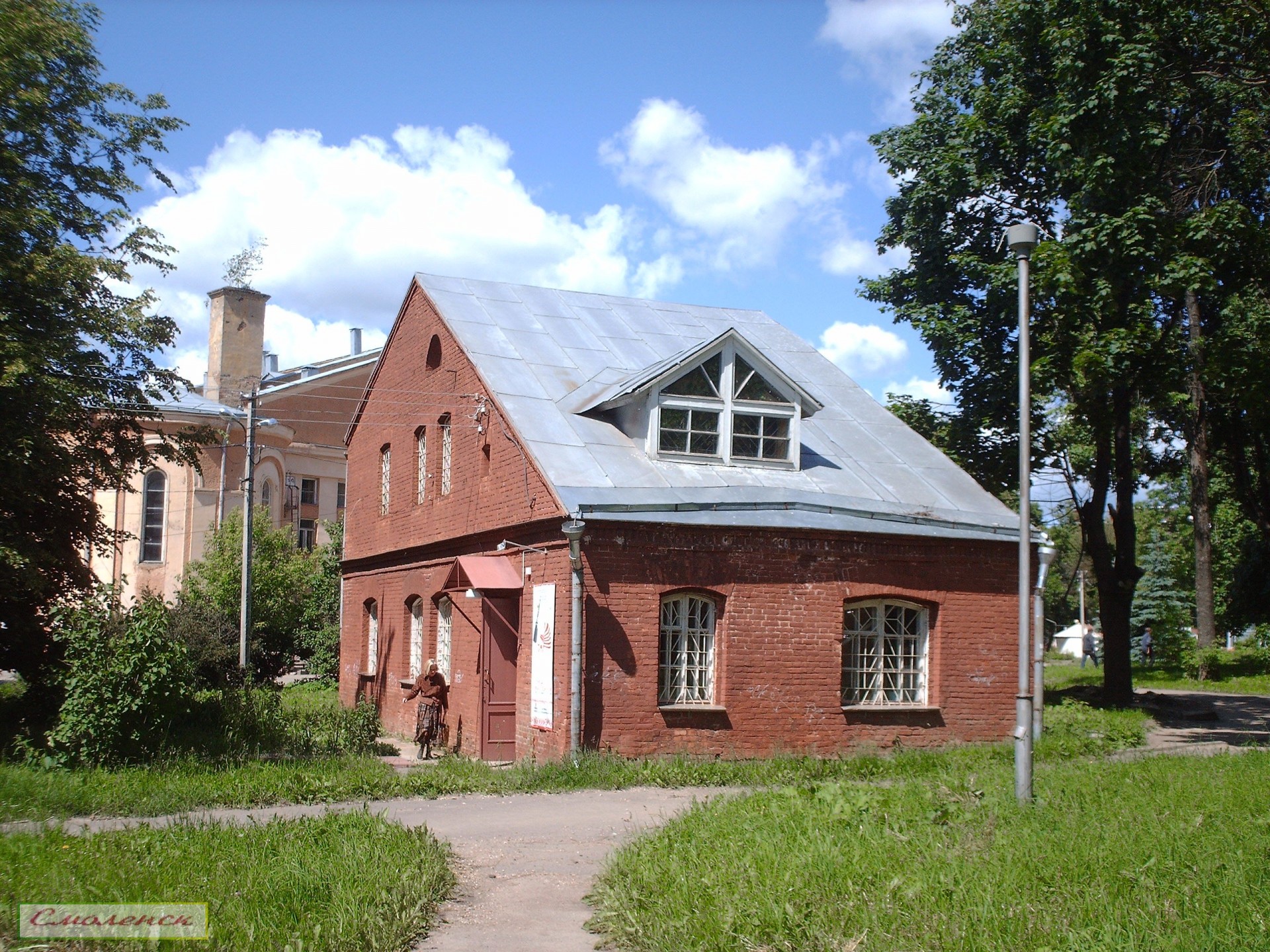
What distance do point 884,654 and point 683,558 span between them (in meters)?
3.75

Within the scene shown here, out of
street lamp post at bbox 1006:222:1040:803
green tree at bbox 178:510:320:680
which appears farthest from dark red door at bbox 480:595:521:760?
green tree at bbox 178:510:320:680

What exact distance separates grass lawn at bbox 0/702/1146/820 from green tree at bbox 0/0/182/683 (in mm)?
3950

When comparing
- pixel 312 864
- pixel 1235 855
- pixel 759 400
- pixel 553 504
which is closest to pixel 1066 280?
pixel 759 400

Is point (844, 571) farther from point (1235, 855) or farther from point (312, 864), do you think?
point (312, 864)

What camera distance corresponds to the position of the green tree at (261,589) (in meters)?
30.2

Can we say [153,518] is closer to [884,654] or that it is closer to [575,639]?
[575,639]

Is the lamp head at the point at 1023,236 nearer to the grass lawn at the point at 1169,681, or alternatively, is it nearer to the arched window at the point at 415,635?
the arched window at the point at 415,635

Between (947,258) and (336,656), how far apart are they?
64.7 ft

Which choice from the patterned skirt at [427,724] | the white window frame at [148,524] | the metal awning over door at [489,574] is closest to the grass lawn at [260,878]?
the metal awning over door at [489,574]

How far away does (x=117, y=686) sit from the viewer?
41.6 feet

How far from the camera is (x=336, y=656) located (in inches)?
1235

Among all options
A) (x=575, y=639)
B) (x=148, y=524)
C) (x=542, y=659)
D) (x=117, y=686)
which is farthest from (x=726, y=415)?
(x=148, y=524)

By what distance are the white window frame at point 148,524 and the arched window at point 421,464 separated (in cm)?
2028

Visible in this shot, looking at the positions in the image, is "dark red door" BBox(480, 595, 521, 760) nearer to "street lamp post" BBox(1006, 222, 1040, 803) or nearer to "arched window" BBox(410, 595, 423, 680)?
"arched window" BBox(410, 595, 423, 680)
